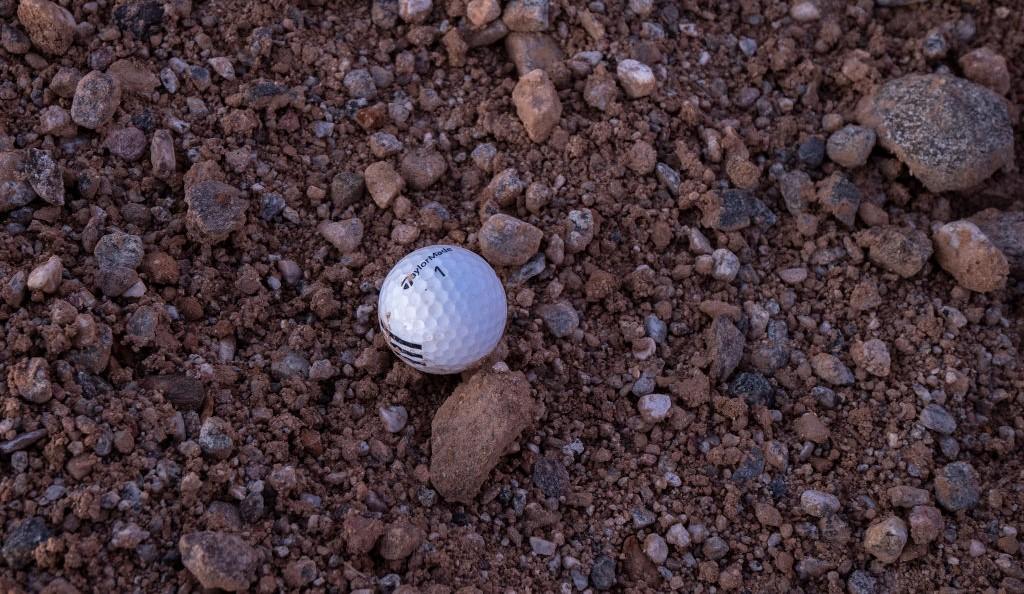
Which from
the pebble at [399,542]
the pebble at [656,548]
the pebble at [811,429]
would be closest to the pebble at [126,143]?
the pebble at [399,542]

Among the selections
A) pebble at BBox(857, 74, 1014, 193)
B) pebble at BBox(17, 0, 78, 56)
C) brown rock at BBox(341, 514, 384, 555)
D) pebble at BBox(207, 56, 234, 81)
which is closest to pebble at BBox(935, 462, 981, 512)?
pebble at BBox(857, 74, 1014, 193)

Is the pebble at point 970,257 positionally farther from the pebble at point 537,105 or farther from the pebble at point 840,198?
the pebble at point 537,105

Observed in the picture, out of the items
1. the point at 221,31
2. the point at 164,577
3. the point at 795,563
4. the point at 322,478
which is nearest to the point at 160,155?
the point at 221,31

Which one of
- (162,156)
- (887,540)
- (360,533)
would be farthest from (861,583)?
(162,156)

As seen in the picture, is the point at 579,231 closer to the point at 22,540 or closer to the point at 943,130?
the point at 943,130

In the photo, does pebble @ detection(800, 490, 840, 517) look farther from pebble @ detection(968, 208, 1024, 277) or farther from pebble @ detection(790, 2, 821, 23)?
pebble @ detection(790, 2, 821, 23)

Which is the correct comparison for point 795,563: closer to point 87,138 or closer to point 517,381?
point 517,381

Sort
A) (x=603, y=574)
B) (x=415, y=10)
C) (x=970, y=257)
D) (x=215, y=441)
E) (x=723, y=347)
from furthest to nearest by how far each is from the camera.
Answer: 1. (x=415, y=10)
2. (x=970, y=257)
3. (x=723, y=347)
4. (x=603, y=574)
5. (x=215, y=441)
